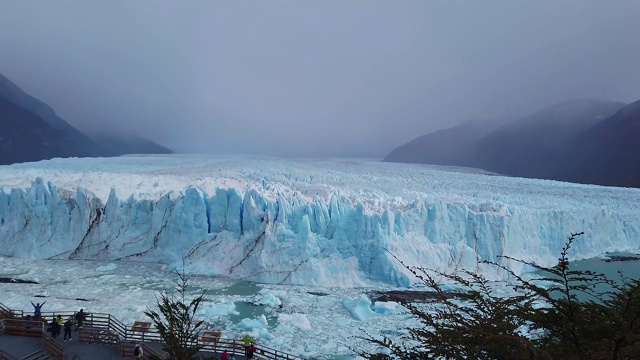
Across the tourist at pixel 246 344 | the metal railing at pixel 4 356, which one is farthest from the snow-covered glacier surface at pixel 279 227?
the metal railing at pixel 4 356

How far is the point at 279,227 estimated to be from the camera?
51.3 feet

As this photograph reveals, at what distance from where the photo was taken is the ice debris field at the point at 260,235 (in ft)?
46.2

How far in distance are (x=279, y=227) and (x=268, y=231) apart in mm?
464

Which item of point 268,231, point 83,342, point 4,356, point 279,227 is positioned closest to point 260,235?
point 268,231

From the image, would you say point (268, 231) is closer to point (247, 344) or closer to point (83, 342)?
point (247, 344)

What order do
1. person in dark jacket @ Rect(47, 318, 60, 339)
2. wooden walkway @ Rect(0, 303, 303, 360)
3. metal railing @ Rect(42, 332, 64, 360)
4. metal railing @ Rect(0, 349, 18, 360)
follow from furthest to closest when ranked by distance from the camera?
person in dark jacket @ Rect(47, 318, 60, 339) < wooden walkway @ Rect(0, 303, 303, 360) < metal railing @ Rect(42, 332, 64, 360) < metal railing @ Rect(0, 349, 18, 360)

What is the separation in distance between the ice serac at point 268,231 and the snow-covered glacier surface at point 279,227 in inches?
1.7

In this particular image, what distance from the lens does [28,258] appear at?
16.5m

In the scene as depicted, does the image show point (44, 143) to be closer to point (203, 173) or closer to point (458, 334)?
point (203, 173)

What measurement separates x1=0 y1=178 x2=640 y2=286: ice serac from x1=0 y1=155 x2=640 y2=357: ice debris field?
4cm

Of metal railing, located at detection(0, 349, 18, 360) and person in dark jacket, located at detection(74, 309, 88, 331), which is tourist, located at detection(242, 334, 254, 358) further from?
metal railing, located at detection(0, 349, 18, 360)

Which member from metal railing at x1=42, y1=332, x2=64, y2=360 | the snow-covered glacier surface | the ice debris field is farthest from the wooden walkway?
the snow-covered glacier surface

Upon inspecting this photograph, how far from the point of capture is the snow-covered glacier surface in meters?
15.2

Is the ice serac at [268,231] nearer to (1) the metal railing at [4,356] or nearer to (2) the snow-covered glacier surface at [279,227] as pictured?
(2) the snow-covered glacier surface at [279,227]
